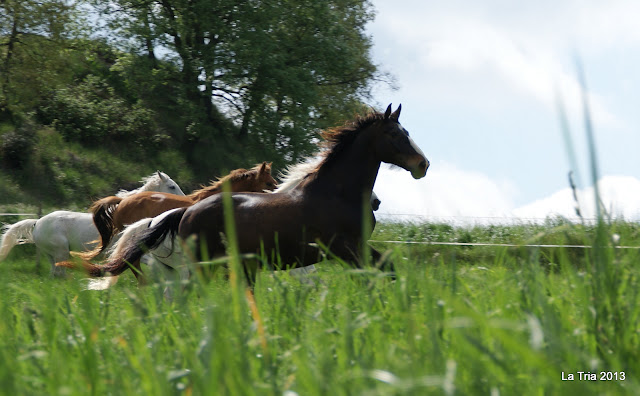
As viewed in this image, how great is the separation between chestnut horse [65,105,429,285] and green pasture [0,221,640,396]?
10.7 ft

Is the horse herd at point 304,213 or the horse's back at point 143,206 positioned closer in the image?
the horse herd at point 304,213

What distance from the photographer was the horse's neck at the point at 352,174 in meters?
7.24

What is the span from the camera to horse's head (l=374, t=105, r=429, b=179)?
753 cm

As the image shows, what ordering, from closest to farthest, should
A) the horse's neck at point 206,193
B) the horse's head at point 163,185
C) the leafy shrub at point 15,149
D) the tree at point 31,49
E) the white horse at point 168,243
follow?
the white horse at point 168,243, the horse's neck at point 206,193, the horse's head at point 163,185, the tree at point 31,49, the leafy shrub at point 15,149

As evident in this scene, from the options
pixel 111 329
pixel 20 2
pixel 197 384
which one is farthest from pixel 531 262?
pixel 20 2

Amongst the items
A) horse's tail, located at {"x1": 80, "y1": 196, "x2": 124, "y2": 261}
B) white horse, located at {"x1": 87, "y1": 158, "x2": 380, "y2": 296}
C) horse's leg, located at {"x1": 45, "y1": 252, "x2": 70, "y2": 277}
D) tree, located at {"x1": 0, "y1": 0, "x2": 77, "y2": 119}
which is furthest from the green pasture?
tree, located at {"x1": 0, "y1": 0, "x2": 77, "y2": 119}

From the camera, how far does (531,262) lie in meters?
2.82

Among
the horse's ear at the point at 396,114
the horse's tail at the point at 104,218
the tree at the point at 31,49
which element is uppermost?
the tree at the point at 31,49

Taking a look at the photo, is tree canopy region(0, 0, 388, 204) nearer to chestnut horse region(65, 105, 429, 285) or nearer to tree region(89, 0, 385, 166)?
tree region(89, 0, 385, 166)

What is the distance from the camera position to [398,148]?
24.7ft

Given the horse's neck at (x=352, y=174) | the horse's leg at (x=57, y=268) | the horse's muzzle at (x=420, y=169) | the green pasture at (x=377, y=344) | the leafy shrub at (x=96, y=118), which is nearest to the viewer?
the green pasture at (x=377, y=344)

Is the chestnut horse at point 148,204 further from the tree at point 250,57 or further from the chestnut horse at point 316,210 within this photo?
the tree at point 250,57

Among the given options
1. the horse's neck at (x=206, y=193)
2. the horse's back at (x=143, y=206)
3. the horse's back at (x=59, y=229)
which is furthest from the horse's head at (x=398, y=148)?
the horse's back at (x=59, y=229)

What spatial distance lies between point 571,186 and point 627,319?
468mm
